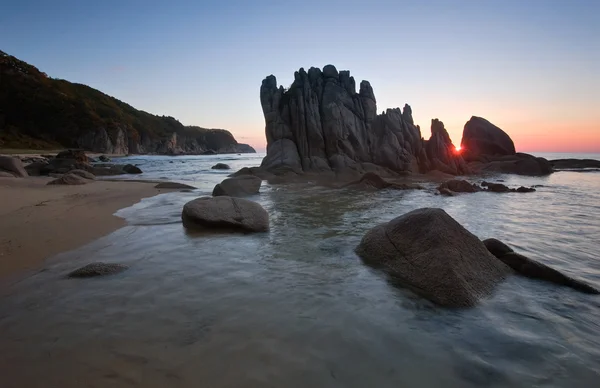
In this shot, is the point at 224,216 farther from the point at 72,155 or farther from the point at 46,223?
the point at 72,155

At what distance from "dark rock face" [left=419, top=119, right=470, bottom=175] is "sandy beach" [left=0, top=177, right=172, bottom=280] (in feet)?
92.3

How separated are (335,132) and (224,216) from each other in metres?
23.7

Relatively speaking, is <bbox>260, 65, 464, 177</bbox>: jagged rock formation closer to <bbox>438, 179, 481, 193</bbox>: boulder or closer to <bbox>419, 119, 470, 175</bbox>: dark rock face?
<bbox>419, 119, 470, 175</bbox>: dark rock face

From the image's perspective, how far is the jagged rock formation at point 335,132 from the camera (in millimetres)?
31266

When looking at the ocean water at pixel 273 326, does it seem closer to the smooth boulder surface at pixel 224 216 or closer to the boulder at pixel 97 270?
the boulder at pixel 97 270

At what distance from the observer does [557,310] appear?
4781 mm

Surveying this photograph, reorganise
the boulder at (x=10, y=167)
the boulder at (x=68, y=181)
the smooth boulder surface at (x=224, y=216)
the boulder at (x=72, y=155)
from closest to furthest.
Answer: the smooth boulder surface at (x=224, y=216) → the boulder at (x=68, y=181) → the boulder at (x=10, y=167) → the boulder at (x=72, y=155)

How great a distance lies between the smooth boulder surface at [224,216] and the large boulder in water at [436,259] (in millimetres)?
3476

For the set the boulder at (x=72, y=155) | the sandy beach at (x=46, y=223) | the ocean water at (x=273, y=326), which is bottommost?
the ocean water at (x=273, y=326)

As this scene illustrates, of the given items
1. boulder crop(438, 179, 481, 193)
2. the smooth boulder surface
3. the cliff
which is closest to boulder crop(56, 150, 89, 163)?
the smooth boulder surface

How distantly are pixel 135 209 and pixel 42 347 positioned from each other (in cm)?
955

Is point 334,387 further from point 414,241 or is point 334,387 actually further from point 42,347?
point 414,241

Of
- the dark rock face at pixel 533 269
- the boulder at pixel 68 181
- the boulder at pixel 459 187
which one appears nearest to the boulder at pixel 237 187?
the boulder at pixel 68 181

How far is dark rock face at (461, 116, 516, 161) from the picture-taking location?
161 ft
